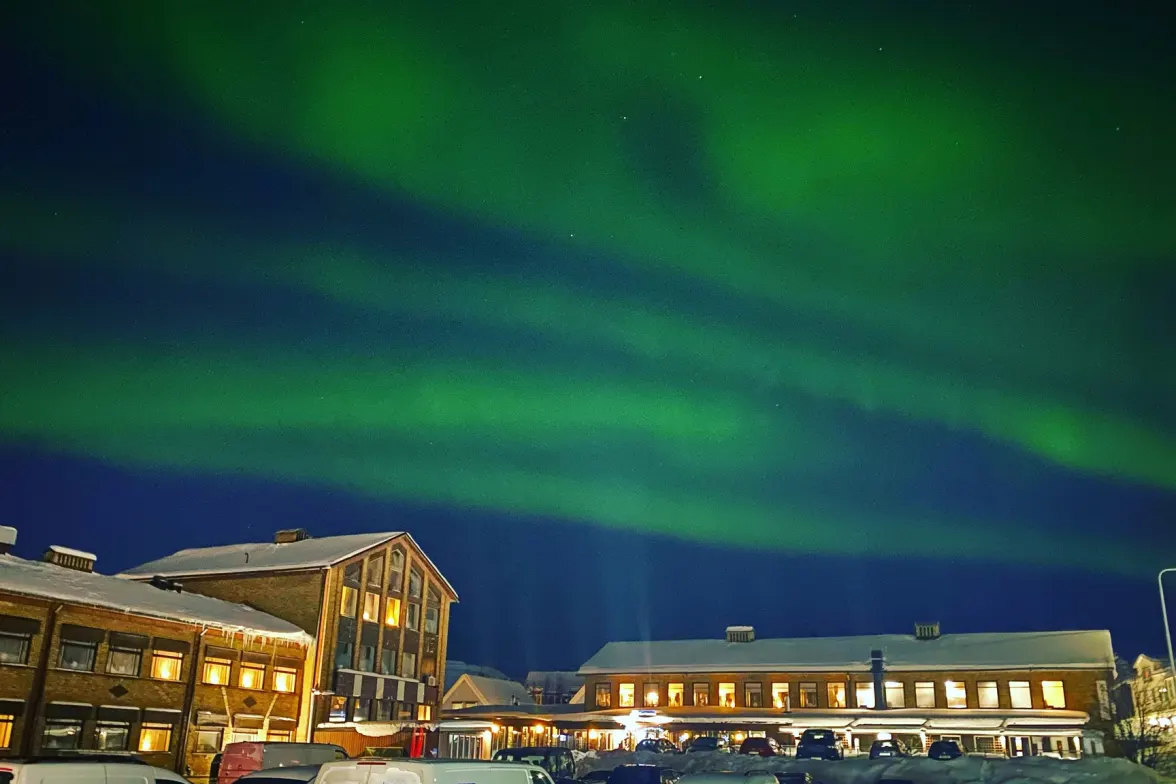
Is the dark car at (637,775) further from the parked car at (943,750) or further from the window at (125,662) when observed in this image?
the window at (125,662)

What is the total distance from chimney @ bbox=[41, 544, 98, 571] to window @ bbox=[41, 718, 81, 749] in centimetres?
864

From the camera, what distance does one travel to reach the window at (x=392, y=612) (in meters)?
Result: 59.5

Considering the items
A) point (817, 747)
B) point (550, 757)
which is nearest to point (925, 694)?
point (817, 747)

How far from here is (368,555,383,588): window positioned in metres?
58.5

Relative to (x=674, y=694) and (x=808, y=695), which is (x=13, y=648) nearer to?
(x=674, y=694)

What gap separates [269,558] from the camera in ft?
190

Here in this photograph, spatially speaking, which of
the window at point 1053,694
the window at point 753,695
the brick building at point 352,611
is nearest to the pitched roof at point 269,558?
the brick building at point 352,611

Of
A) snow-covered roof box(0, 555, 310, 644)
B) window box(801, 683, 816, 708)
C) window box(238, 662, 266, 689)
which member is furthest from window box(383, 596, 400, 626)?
window box(801, 683, 816, 708)

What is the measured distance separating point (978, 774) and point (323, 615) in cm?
3462

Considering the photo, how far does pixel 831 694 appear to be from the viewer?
2923 inches

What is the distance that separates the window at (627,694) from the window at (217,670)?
39479 millimetres

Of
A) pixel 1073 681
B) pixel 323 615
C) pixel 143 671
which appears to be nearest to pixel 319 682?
pixel 323 615

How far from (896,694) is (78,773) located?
66.6 metres

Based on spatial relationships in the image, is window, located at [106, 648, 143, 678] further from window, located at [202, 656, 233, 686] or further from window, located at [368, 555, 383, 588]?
window, located at [368, 555, 383, 588]
